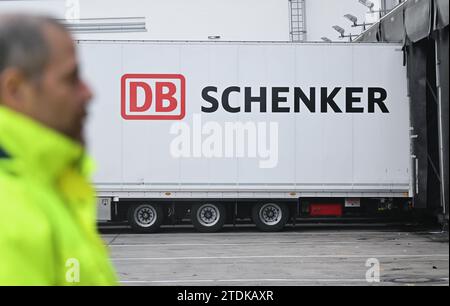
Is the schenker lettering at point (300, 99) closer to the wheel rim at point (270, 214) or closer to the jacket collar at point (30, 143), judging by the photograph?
the wheel rim at point (270, 214)

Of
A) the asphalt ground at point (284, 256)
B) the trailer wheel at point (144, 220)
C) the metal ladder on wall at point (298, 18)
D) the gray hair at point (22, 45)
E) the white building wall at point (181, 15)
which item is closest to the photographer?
the gray hair at point (22, 45)

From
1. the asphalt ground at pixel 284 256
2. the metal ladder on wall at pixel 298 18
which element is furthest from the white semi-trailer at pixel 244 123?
the metal ladder on wall at pixel 298 18

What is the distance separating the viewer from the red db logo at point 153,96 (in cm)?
1800

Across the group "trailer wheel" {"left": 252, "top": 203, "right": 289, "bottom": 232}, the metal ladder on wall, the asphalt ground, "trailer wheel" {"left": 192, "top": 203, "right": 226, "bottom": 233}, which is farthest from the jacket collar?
the metal ladder on wall

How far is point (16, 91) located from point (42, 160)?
0.16 m

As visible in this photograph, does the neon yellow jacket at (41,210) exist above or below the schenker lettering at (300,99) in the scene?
below

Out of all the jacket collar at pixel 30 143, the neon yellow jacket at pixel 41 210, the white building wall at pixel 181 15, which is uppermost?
the white building wall at pixel 181 15

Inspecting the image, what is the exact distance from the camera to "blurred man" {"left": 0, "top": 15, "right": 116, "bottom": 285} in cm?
154

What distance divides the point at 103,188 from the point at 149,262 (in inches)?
197

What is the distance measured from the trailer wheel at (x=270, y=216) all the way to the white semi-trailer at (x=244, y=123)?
1.05ft

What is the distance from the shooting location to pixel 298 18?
3353cm

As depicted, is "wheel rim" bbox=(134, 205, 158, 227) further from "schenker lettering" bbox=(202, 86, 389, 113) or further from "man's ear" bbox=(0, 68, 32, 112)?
"man's ear" bbox=(0, 68, 32, 112)
